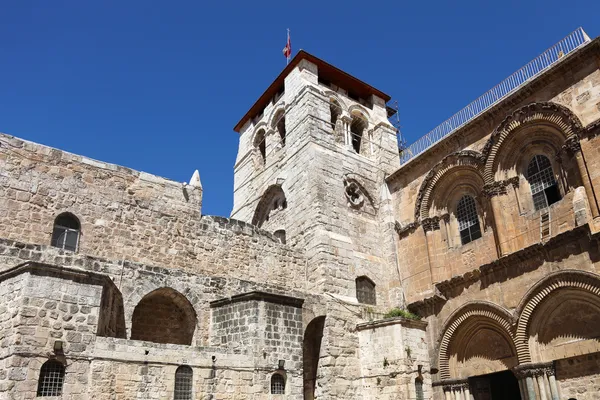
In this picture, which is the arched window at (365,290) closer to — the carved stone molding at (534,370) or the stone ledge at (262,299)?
the stone ledge at (262,299)

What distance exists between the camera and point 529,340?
42.8 ft

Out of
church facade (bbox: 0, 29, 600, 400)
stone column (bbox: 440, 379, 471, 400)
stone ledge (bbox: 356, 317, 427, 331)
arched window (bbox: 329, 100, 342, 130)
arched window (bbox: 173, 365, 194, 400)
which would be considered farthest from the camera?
arched window (bbox: 329, 100, 342, 130)

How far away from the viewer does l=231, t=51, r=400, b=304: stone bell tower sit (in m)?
16.6

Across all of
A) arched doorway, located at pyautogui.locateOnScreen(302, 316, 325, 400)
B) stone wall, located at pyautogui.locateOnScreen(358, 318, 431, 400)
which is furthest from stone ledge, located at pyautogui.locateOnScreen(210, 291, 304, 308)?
stone wall, located at pyautogui.locateOnScreen(358, 318, 431, 400)

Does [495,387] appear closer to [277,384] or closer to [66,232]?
[277,384]

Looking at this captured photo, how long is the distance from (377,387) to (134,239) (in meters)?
7.56

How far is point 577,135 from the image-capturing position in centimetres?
1294

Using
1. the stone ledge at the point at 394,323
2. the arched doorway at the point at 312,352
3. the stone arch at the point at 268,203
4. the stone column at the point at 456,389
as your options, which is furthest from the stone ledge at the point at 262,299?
the stone arch at the point at 268,203

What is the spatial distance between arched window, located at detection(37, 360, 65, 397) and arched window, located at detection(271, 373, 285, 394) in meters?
4.64

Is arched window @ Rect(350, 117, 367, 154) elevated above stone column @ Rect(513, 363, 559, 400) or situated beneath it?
elevated above

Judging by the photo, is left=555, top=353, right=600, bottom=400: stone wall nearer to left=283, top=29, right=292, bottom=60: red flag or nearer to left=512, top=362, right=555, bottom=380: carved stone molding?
left=512, top=362, right=555, bottom=380: carved stone molding

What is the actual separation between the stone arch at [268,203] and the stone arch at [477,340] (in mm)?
7390

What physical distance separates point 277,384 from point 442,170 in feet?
27.5

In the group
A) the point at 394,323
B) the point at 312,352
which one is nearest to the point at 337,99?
the point at 394,323
